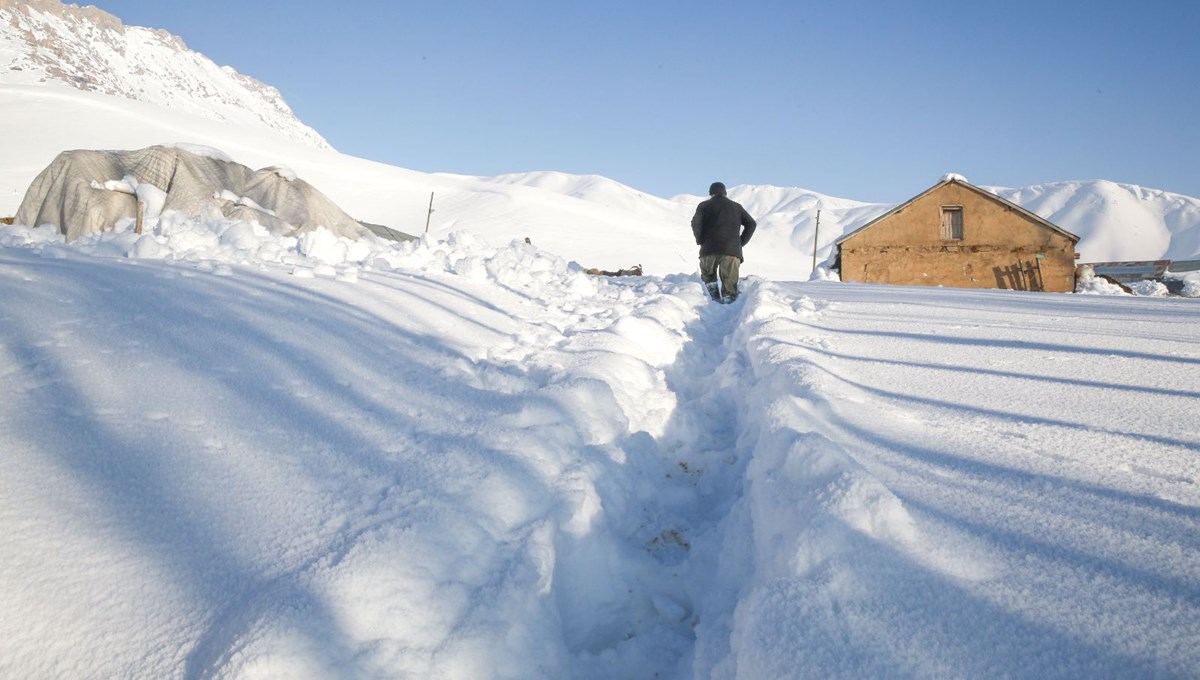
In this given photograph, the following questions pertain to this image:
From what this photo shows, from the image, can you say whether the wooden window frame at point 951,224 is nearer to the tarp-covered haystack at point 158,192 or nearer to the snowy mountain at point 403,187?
the snowy mountain at point 403,187

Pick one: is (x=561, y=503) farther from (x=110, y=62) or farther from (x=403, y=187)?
(x=110, y=62)

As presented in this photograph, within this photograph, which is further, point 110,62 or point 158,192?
point 110,62

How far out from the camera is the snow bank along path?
1023 millimetres

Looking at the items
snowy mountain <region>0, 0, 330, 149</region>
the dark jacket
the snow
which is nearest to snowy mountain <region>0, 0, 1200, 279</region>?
snowy mountain <region>0, 0, 330, 149</region>

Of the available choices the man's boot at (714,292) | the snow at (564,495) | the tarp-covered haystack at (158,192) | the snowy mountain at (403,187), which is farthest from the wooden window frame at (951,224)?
the tarp-covered haystack at (158,192)

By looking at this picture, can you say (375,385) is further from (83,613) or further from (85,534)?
(83,613)

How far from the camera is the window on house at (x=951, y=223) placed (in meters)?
17.6

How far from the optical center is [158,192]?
11.5 m

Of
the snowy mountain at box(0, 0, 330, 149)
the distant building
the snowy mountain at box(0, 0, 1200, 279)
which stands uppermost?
the snowy mountain at box(0, 0, 330, 149)

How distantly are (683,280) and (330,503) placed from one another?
27.1 feet

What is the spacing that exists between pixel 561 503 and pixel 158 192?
1329 centimetres

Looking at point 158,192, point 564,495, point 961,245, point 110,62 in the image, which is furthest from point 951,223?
point 110,62

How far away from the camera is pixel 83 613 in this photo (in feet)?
3.51

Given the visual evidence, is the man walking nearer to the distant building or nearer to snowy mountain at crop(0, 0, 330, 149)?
the distant building
